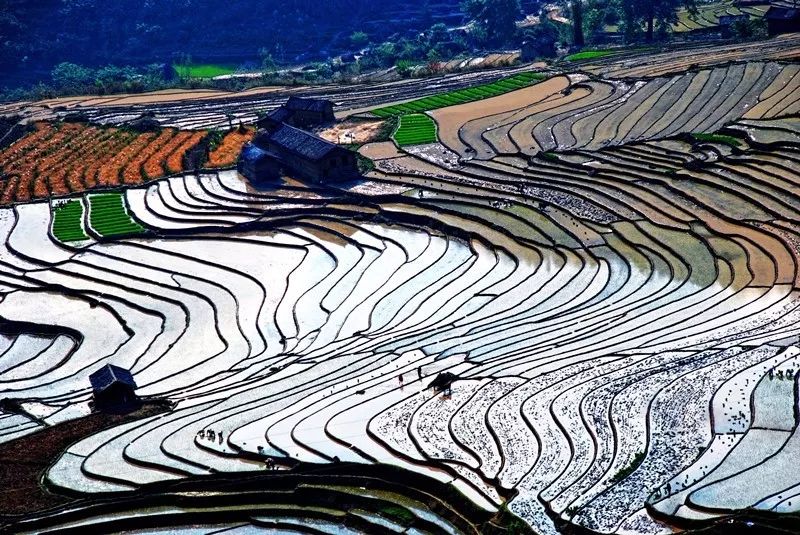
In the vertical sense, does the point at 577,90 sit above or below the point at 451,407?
above

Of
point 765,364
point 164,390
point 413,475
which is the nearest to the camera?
point 413,475

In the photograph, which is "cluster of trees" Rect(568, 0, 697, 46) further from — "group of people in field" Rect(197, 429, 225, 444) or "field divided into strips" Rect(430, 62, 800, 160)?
"group of people in field" Rect(197, 429, 225, 444)

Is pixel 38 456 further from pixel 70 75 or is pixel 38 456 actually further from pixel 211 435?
pixel 70 75

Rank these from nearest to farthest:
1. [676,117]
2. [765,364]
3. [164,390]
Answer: [765,364], [164,390], [676,117]

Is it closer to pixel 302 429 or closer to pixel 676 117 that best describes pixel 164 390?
pixel 302 429

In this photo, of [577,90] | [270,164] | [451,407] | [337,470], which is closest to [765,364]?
[451,407]

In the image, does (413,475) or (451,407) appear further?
(451,407)
